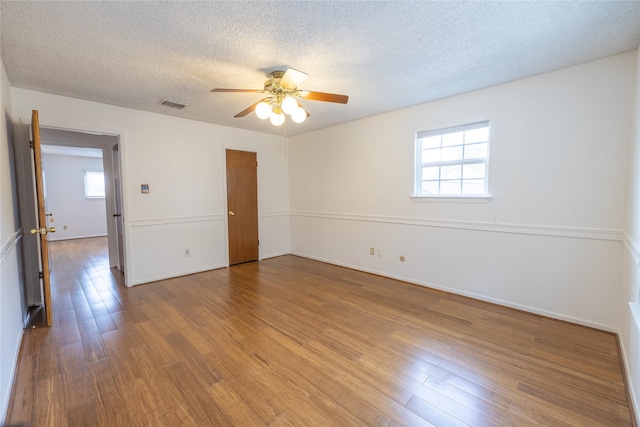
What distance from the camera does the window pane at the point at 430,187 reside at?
3.66m

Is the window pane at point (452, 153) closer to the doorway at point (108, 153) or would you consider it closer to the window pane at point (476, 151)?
the window pane at point (476, 151)

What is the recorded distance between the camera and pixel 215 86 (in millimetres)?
2979

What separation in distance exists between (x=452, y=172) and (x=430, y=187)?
34 centimetres

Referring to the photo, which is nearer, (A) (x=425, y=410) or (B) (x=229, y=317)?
(A) (x=425, y=410)

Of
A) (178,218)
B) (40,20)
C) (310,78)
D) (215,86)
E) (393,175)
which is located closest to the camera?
(40,20)

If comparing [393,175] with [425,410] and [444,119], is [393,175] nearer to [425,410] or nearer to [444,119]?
[444,119]

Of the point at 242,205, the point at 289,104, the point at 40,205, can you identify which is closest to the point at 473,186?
the point at 289,104

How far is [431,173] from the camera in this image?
145 inches

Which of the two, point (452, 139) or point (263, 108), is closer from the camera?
point (263, 108)

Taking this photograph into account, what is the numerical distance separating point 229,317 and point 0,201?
200cm

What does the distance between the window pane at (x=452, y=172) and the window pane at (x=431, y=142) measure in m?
0.33

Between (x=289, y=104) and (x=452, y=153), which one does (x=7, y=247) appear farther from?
(x=452, y=153)

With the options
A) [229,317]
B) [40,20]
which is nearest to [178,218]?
[229,317]

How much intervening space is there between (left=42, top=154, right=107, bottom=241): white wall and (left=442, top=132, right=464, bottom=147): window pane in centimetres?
959
